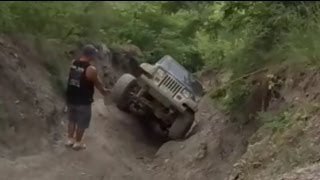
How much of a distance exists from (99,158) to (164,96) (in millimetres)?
2366

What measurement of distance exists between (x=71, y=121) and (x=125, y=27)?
8417 mm

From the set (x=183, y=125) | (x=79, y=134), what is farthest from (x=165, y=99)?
(x=79, y=134)

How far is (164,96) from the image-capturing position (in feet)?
39.3

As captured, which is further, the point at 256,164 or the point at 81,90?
the point at 81,90

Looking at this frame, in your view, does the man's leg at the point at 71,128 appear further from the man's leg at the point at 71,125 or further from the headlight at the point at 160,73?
the headlight at the point at 160,73

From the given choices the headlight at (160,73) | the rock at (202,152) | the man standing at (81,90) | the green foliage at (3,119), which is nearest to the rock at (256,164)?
the rock at (202,152)

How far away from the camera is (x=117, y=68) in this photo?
16953 mm

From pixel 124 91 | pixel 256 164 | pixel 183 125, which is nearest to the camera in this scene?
pixel 256 164

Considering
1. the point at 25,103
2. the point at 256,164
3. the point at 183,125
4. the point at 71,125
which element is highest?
the point at 256,164

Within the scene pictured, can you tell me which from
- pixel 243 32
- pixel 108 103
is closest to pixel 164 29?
pixel 108 103

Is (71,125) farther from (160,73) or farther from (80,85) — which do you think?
(160,73)

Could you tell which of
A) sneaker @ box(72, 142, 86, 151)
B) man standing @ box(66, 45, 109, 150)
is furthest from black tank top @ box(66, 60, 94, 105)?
sneaker @ box(72, 142, 86, 151)

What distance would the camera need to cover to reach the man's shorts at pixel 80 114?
33.0 feet

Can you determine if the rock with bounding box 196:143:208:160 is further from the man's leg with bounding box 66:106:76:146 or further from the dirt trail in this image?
the man's leg with bounding box 66:106:76:146
